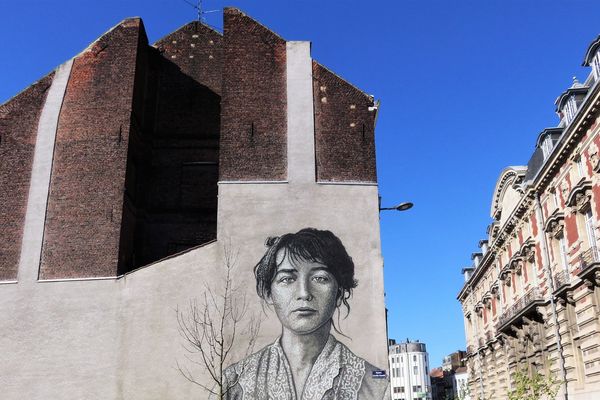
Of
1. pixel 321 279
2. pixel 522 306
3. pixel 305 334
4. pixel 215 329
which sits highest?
pixel 522 306

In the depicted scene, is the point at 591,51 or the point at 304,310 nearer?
the point at 304,310

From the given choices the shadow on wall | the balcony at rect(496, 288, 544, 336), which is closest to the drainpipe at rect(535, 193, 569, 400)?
the balcony at rect(496, 288, 544, 336)

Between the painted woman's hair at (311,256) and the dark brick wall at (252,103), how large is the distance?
2.32m

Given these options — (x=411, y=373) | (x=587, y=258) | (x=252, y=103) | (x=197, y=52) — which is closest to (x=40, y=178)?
(x=252, y=103)

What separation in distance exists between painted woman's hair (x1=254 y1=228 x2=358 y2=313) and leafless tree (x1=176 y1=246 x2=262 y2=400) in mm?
889

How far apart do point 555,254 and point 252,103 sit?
65.4 ft

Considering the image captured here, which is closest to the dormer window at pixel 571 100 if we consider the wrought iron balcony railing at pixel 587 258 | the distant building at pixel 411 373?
the wrought iron balcony railing at pixel 587 258

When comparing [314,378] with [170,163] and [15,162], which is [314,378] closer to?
[170,163]

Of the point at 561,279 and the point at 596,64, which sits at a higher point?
the point at 596,64

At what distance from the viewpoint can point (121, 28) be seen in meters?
22.5

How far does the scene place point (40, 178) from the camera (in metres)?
20.5

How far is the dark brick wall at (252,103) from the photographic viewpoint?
20.0 meters

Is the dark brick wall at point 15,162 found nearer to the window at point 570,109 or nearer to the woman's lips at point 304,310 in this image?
the woman's lips at point 304,310

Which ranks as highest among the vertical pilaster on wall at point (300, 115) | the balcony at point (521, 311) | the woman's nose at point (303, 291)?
the vertical pilaster on wall at point (300, 115)
